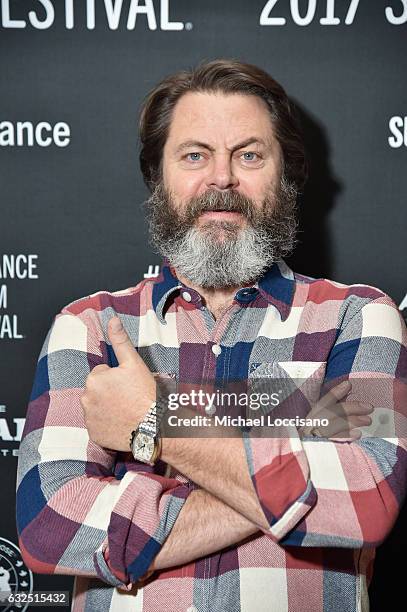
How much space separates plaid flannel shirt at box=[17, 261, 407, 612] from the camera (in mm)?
1144

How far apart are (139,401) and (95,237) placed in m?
0.83

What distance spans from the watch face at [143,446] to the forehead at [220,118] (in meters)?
0.73

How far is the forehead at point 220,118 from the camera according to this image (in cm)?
162

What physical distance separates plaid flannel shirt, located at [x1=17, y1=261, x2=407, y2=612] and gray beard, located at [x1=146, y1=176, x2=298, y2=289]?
0.05 metres

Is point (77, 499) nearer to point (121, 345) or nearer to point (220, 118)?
point (121, 345)

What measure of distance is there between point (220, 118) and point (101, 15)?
0.53 meters

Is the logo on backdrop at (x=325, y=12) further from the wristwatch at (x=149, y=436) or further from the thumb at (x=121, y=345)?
the wristwatch at (x=149, y=436)

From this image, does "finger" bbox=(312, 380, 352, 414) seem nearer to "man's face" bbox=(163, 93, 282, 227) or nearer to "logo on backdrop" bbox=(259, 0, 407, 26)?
"man's face" bbox=(163, 93, 282, 227)

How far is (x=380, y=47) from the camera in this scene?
6.19ft

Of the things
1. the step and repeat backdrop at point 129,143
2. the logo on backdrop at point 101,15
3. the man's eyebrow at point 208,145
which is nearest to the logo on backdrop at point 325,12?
the step and repeat backdrop at point 129,143

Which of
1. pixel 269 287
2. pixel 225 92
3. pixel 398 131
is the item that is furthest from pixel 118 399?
pixel 398 131

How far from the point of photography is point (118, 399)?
1.24 metres

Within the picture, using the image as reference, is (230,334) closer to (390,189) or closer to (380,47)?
(390,189)

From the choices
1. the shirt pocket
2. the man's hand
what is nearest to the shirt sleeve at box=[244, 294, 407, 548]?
the shirt pocket
